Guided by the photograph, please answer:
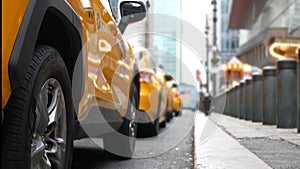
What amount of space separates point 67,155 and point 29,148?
724mm

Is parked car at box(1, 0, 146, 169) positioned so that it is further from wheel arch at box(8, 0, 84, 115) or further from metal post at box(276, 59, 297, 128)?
metal post at box(276, 59, 297, 128)

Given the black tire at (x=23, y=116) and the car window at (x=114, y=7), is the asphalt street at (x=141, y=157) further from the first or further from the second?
the black tire at (x=23, y=116)

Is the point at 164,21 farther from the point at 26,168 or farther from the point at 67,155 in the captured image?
the point at 26,168

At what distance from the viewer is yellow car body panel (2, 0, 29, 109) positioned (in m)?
2.32

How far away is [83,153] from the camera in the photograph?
633cm

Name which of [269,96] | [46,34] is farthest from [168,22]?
[269,96]

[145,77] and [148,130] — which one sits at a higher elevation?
[145,77]

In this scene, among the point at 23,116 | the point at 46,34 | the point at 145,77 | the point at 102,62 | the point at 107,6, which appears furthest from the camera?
the point at 145,77

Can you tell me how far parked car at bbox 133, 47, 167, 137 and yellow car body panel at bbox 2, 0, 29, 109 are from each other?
5.74m

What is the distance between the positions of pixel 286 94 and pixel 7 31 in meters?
7.64

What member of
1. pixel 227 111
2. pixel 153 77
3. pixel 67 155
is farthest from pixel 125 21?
pixel 227 111

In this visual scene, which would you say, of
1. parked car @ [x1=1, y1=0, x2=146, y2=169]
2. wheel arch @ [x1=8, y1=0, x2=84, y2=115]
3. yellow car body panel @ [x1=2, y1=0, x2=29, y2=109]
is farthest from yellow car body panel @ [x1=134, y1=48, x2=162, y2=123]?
yellow car body panel @ [x1=2, y1=0, x2=29, y2=109]

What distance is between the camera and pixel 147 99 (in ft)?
28.0

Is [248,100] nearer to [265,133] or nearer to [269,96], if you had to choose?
[269,96]
